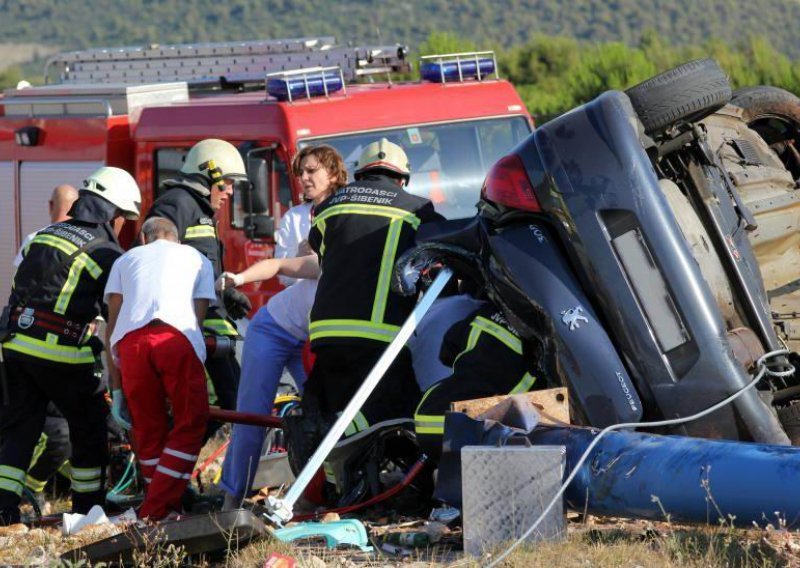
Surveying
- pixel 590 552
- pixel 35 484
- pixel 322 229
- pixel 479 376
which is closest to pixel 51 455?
pixel 35 484

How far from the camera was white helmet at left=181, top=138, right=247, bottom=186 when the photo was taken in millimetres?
7383

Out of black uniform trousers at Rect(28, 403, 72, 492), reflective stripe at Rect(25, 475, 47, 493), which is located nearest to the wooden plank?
black uniform trousers at Rect(28, 403, 72, 492)

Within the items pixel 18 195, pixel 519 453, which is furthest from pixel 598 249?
pixel 18 195

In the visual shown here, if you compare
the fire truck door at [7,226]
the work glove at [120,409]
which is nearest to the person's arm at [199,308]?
the work glove at [120,409]

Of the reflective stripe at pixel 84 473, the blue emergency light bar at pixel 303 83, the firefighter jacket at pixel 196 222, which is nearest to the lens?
the reflective stripe at pixel 84 473

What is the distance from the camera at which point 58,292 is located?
669 centimetres

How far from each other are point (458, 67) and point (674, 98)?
460cm

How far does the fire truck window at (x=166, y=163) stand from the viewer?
30.0 ft

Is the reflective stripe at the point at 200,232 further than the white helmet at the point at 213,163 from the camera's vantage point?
No

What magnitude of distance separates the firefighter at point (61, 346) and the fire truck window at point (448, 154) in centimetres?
212

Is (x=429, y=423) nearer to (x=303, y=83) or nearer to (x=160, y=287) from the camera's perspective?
(x=160, y=287)

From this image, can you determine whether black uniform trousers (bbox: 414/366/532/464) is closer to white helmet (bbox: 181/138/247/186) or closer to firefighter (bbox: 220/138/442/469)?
firefighter (bbox: 220/138/442/469)

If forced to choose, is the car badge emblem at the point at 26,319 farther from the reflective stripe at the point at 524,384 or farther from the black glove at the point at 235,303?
the reflective stripe at the point at 524,384

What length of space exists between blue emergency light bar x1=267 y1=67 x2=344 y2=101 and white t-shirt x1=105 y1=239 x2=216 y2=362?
2.61 metres
